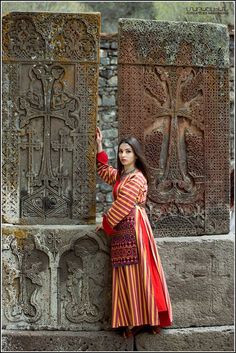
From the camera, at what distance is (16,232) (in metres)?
4.28

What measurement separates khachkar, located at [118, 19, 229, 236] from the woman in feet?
1.05

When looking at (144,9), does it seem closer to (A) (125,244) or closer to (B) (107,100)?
(B) (107,100)

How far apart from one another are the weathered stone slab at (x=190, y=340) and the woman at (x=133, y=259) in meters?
0.12

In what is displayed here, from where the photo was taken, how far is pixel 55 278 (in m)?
4.27

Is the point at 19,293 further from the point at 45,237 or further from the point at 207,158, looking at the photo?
the point at 207,158

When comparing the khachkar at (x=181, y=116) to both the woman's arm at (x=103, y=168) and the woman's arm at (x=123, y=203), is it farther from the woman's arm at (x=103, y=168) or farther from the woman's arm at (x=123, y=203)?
the woman's arm at (x=123, y=203)

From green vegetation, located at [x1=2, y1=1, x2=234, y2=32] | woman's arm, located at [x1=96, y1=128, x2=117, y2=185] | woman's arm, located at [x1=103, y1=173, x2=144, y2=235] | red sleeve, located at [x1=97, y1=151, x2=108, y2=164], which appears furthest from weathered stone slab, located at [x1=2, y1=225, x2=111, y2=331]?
green vegetation, located at [x1=2, y1=1, x2=234, y2=32]

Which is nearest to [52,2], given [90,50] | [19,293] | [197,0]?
[197,0]

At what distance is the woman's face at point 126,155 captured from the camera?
4.16 meters

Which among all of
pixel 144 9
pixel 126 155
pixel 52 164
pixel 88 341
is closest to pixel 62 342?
pixel 88 341

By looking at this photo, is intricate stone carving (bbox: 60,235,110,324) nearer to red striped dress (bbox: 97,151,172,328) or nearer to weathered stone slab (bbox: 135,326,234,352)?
red striped dress (bbox: 97,151,172,328)

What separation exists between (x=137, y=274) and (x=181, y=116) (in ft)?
4.34

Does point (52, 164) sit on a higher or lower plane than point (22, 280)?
higher

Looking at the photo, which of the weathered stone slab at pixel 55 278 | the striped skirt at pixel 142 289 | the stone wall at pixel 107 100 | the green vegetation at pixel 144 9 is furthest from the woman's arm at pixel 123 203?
the green vegetation at pixel 144 9
